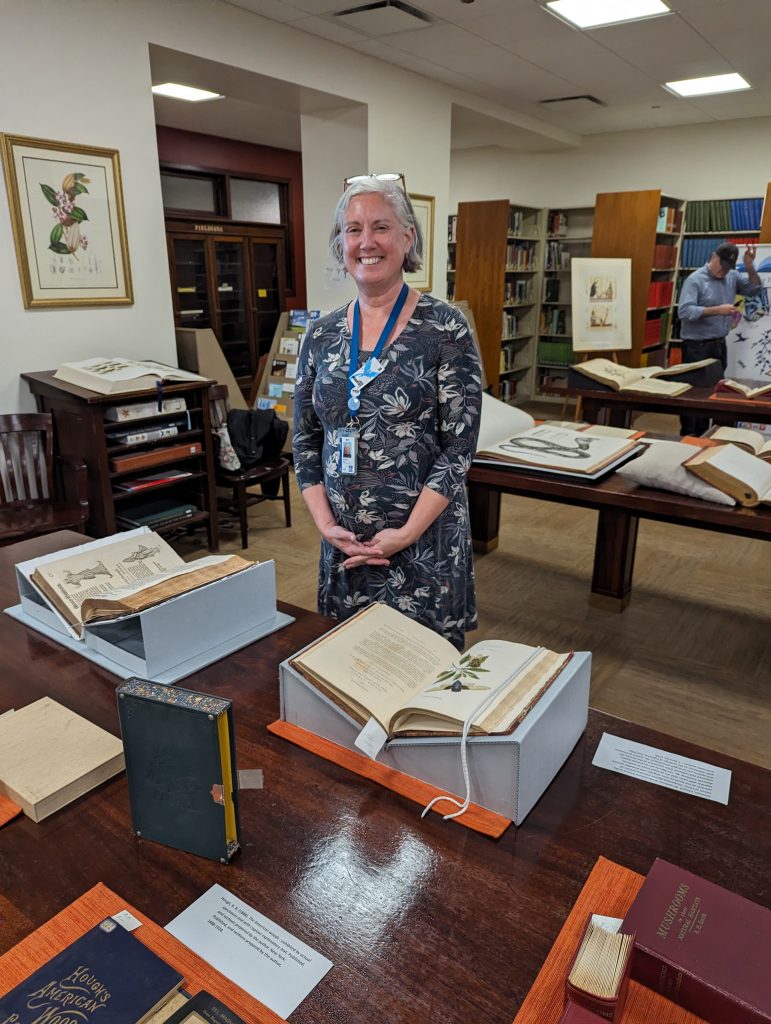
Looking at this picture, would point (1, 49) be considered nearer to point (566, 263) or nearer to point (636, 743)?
point (636, 743)

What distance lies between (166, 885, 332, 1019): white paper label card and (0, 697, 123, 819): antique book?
0.83 ft

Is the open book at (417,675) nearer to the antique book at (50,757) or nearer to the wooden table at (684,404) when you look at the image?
the antique book at (50,757)

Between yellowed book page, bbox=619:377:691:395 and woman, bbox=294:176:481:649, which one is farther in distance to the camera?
yellowed book page, bbox=619:377:691:395

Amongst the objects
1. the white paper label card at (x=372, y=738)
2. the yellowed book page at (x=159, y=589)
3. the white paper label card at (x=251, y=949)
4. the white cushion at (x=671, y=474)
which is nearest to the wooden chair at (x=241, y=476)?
the white cushion at (x=671, y=474)

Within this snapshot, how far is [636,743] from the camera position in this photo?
1027mm

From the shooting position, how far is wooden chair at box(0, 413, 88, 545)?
10.0 feet

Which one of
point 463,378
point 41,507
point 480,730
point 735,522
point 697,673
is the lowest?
point 697,673

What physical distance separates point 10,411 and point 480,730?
301 cm

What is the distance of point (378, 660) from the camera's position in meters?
1.06

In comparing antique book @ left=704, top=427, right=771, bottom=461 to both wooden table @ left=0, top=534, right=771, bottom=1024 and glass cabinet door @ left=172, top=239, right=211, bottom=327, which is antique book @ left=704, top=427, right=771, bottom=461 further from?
glass cabinet door @ left=172, top=239, right=211, bottom=327

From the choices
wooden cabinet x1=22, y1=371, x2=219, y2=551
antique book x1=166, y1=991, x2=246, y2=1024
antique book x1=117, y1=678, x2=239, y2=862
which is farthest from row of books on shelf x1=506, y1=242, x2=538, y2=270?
antique book x1=166, y1=991, x2=246, y2=1024

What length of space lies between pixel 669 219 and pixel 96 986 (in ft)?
25.4

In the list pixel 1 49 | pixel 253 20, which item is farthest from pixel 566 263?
pixel 1 49

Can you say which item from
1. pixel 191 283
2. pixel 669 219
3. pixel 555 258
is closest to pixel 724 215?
pixel 669 219
